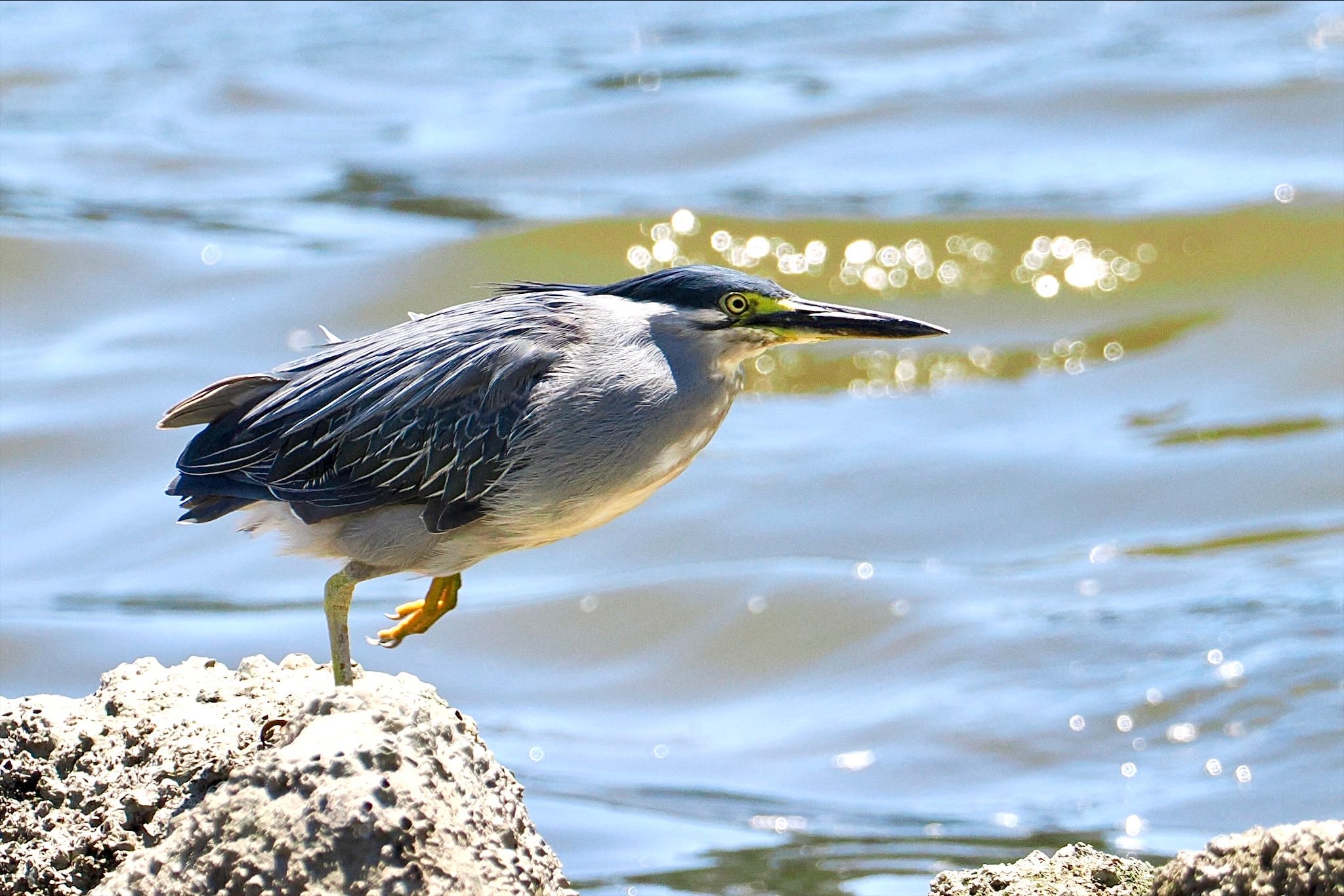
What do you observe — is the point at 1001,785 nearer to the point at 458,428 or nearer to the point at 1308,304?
the point at 458,428

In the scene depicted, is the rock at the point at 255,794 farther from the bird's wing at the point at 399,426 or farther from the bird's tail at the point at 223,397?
the bird's tail at the point at 223,397

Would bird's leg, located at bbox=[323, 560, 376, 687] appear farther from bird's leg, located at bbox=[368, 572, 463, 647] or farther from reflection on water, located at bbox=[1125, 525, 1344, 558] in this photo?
reflection on water, located at bbox=[1125, 525, 1344, 558]

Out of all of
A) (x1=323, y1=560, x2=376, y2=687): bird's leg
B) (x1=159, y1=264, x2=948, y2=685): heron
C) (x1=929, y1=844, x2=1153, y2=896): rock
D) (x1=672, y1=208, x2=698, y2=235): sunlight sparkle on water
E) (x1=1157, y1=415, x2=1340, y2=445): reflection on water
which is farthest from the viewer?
(x1=672, y1=208, x2=698, y2=235): sunlight sparkle on water

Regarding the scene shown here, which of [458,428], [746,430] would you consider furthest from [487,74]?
[458,428]

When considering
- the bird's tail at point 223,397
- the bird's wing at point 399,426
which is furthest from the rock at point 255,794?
the bird's tail at point 223,397

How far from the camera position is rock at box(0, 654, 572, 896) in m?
A: 4.10

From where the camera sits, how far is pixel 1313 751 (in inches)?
367

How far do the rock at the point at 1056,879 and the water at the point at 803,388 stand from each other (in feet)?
10.0

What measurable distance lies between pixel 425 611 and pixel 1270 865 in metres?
2.71

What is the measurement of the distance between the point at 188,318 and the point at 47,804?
10.9m

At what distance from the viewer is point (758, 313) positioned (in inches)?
227

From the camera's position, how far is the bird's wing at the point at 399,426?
574 centimetres

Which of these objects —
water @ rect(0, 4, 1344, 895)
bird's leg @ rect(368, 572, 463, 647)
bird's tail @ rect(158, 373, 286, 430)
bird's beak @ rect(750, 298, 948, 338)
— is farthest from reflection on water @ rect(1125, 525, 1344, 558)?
bird's tail @ rect(158, 373, 286, 430)

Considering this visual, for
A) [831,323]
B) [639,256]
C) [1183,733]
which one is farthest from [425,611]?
[639,256]
